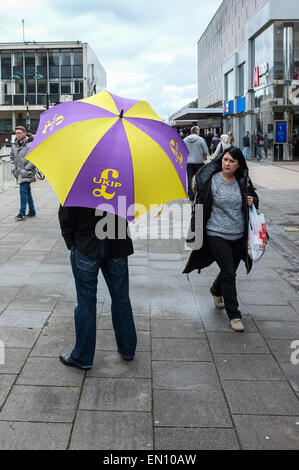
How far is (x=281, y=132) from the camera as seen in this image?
2950 centimetres

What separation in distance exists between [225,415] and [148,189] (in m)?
1.49

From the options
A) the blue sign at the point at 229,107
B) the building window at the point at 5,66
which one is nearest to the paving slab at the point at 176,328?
the blue sign at the point at 229,107

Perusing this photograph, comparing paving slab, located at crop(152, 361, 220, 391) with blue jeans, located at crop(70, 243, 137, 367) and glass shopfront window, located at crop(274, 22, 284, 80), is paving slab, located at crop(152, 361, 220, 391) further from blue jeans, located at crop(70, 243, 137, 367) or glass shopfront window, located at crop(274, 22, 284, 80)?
glass shopfront window, located at crop(274, 22, 284, 80)

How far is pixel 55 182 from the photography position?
11.8ft

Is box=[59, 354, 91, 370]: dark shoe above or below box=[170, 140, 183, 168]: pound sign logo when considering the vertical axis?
below

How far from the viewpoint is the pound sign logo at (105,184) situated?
3.56m

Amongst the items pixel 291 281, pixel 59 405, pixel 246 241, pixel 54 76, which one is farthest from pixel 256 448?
pixel 54 76

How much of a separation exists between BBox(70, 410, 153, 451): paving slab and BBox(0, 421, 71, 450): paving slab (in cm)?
7

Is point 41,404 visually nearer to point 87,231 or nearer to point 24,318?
point 87,231

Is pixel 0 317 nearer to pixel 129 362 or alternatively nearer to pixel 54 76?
pixel 129 362

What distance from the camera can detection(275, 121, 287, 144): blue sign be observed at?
29422 millimetres

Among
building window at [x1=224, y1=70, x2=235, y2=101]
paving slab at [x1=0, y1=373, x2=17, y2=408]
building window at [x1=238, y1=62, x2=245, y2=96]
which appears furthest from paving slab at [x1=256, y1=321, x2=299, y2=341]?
building window at [x1=224, y1=70, x2=235, y2=101]

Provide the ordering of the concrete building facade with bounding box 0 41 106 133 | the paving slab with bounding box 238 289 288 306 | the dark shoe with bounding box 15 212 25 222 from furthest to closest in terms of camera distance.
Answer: the concrete building facade with bounding box 0 41 106 133 → the dark shoe with bounding box 15 212 25 222 → the paving slab with bounding box 238 289 288 306
